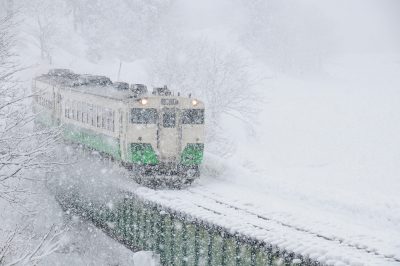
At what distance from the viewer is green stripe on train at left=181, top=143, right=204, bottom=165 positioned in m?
17.4

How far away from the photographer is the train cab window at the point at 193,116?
17.4 meters

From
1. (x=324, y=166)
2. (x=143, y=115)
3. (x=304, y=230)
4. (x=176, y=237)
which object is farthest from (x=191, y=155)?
(x=324, y=166)

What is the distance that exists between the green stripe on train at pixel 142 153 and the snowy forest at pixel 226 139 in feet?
2.68

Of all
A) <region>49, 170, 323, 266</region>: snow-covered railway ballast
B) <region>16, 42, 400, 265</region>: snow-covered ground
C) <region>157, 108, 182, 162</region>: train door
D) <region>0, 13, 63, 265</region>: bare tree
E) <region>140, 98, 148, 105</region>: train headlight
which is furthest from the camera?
<region>157, 108, 182, 162</region>: train door

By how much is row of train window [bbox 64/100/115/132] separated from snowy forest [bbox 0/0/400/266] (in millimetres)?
867

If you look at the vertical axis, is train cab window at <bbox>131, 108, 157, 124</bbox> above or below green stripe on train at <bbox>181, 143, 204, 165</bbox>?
above

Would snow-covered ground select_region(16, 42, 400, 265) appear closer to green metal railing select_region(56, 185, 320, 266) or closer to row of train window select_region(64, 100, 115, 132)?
green metal railing select_region(56, 185, 320, 266)

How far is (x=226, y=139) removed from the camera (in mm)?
37156

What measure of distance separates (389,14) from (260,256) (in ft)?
422

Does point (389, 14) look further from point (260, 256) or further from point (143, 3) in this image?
point (260, 256)

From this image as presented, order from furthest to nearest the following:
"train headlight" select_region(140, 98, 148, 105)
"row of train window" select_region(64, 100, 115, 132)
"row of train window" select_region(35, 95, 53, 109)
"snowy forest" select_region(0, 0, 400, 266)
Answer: "row of train window" select_region(35, 95, 53, 109)
"row of train window" select_region(64, 100, 115, 132)
"train headlight" select_region(140, 98, 148, 105)
"snowy forest" select_region(0, 0, 400, 266)

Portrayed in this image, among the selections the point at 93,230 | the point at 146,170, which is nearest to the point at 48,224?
the point at 93,230

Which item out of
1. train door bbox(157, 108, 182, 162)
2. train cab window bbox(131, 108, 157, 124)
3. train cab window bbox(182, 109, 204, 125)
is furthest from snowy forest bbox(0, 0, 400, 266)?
train cab window bbox(131, 108, 157, 124)

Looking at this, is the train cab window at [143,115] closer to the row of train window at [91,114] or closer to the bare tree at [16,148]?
the row of train window at [91,114]
